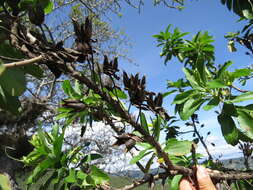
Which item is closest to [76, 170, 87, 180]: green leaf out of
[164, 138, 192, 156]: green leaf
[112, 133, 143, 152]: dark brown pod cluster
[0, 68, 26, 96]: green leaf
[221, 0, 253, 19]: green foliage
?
[164, 138, 192, 156]: green leaf

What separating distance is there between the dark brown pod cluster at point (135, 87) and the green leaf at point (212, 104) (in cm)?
73

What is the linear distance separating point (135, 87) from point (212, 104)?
2.57ft

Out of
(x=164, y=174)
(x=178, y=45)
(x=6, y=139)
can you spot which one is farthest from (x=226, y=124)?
(x=6, y=139)

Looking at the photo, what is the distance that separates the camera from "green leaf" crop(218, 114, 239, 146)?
1055 millimetres

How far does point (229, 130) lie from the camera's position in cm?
106

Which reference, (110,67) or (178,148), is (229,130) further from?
(110,67)

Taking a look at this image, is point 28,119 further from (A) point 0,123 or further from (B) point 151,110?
(B) point 151,110

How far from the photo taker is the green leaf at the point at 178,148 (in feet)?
2.28

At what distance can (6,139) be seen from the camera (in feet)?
26.5

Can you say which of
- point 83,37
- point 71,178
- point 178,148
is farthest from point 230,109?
point 83,37

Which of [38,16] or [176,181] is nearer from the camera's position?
[38,16]

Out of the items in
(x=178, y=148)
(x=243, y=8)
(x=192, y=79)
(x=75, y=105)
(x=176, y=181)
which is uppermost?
(x=243, y=8)

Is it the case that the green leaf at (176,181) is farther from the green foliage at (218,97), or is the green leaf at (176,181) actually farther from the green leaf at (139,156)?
the green foliage at (218,97)

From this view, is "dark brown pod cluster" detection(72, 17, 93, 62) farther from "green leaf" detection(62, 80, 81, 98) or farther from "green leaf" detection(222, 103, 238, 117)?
"green leaf" detection(222, 103, 238, 117)
